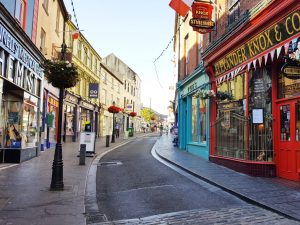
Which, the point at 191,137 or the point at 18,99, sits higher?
the point at 18,99

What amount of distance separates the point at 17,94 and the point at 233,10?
8.80 m

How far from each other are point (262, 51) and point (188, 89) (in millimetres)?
9938

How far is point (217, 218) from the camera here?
5734 millimetres

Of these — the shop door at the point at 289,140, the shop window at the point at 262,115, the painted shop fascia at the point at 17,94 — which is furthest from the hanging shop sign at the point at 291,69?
the painted shop fascia at the point at 17,94

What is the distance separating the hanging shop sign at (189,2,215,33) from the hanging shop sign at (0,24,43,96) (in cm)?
650

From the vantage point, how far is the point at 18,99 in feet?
43.7

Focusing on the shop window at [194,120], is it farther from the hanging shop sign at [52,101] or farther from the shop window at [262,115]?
the hanging shop sign at [52,101]

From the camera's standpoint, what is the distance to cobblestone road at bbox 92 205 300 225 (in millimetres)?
5496

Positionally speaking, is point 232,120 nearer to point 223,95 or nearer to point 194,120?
point 223,95

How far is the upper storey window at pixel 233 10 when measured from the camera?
12.2 m

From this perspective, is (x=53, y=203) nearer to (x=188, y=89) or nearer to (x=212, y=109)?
(x=212, y=109)

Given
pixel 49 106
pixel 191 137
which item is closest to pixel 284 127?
pixel 191 137

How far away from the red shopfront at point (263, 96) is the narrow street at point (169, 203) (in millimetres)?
2358

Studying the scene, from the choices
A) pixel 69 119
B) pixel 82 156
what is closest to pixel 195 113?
pixel 82 156
